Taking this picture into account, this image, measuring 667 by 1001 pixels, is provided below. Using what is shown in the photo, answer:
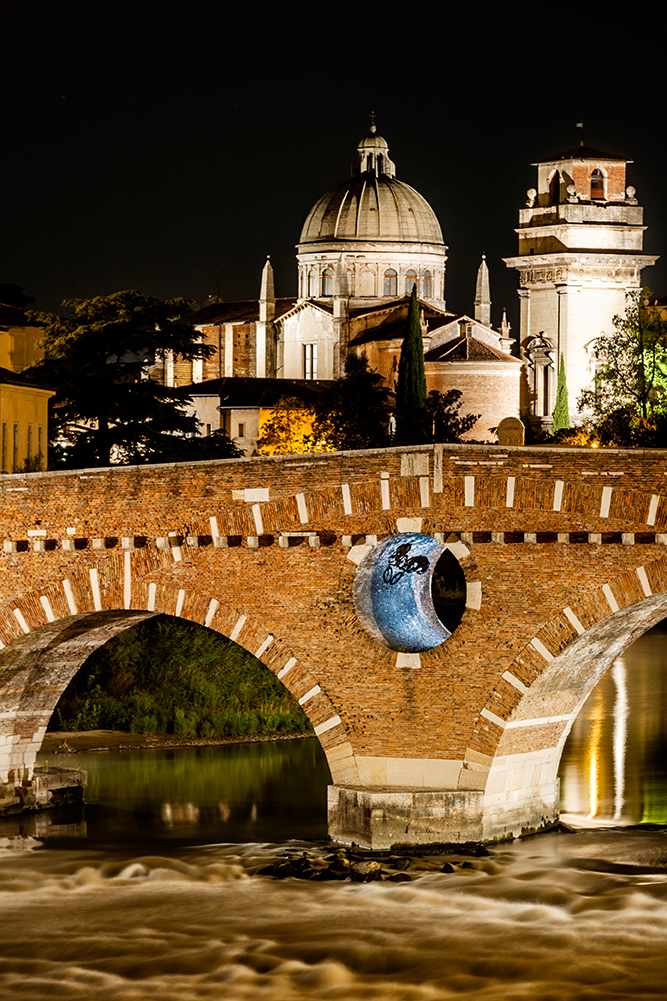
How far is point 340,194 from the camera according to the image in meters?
105

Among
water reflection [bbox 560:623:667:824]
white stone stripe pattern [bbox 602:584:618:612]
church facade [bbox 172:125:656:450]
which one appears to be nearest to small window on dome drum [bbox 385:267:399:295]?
church facade [bbox 172:125:656:450]

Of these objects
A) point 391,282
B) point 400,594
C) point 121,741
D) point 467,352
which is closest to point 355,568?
point 400,594

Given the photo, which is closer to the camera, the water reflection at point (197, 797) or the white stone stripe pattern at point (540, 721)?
the white stone stripe pattern at point (540, 721)

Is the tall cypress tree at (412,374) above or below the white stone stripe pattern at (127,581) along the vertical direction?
above

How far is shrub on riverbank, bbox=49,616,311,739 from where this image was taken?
1479 inches

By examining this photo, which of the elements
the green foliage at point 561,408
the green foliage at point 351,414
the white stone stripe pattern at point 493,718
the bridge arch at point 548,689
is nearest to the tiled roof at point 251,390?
the green foliage at point 561,408

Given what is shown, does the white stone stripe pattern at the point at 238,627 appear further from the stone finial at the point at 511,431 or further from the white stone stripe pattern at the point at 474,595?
the stone finial at the point at 511,431

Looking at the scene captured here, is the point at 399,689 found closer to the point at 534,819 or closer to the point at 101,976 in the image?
the point at 534,819

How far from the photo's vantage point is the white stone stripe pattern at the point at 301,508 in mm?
24266

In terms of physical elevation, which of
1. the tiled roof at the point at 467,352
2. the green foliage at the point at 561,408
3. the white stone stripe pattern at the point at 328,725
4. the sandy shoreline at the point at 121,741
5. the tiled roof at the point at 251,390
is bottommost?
the sandy shoreline at the point at 121,741

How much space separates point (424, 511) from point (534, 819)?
16.0 feet

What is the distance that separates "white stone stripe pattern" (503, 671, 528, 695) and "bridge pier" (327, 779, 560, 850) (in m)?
1.46

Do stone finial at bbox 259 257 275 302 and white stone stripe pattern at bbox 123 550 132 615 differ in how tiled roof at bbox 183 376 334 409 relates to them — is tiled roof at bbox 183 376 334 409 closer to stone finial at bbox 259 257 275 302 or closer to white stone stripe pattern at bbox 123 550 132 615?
stone finial at bbox 259 257 275 302

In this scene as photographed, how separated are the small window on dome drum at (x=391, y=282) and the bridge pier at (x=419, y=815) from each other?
80.5 metres
